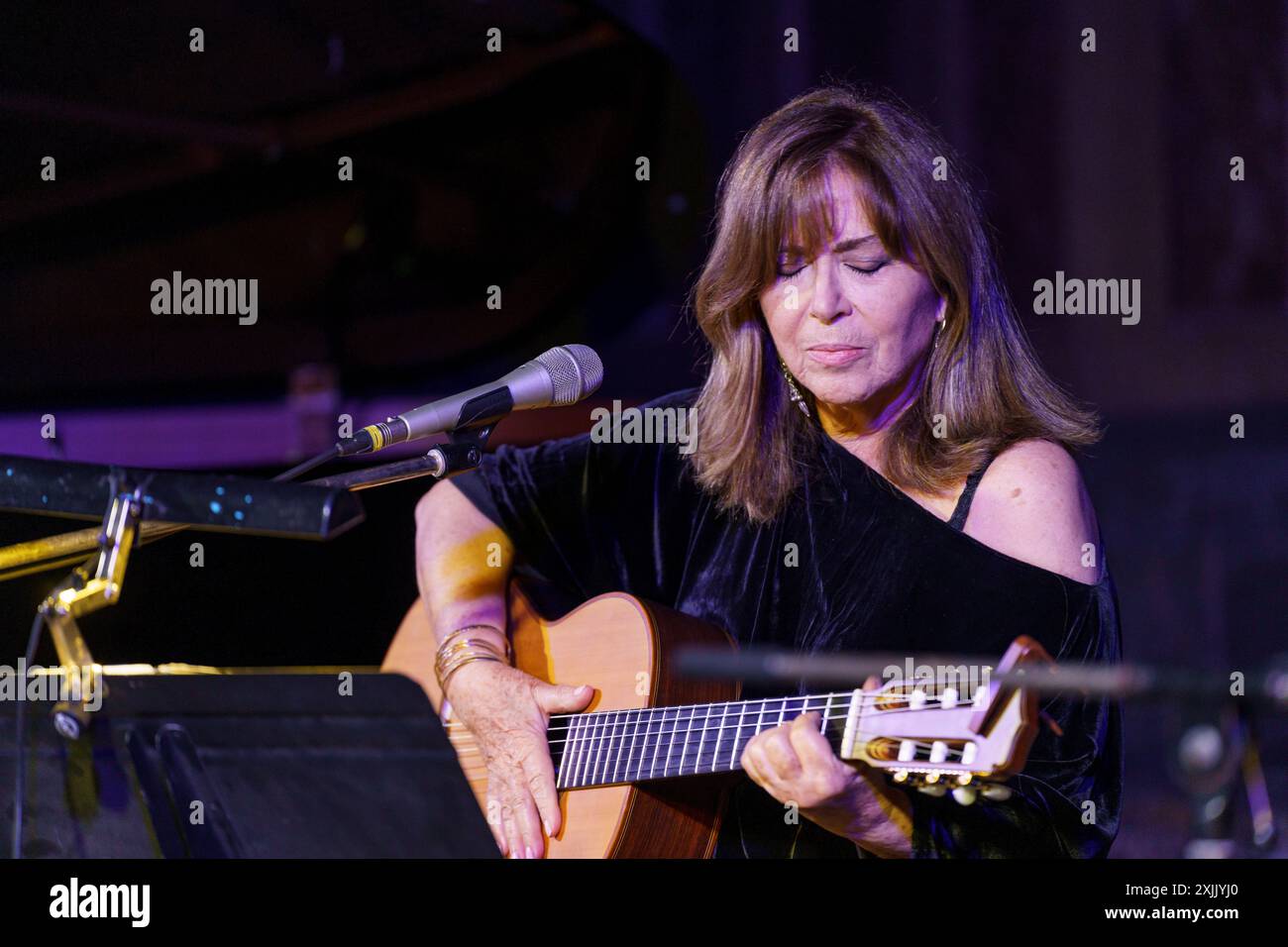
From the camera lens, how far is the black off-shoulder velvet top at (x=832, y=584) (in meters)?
1.66

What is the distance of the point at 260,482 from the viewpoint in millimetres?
1266

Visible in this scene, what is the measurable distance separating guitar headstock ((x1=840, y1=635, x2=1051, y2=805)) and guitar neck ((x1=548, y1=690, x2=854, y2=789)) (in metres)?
0.05

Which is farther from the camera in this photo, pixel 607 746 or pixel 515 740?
pixel 515 740

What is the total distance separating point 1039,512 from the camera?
1.70 metres

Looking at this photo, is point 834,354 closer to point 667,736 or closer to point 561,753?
point 667,736

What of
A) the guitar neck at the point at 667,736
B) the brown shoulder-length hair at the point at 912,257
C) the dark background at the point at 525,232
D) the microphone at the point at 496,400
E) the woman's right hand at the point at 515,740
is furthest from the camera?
the dark background at the point at 525,232

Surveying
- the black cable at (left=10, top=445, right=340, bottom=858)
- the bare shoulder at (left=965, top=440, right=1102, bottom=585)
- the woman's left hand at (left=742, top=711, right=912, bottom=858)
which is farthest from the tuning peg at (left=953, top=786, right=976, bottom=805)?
the black cable at (left=10, top=445, right=340, bottom=858)

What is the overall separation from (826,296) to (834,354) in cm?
8

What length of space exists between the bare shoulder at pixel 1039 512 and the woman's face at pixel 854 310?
0.20 m

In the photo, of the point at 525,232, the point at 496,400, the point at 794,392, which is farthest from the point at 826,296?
the point at 525,232

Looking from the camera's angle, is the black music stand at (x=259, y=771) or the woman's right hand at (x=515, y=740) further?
the woman's right hand at (x=515, y=740)

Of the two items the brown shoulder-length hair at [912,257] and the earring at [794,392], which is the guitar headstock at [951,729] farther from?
the earring at [794,392]

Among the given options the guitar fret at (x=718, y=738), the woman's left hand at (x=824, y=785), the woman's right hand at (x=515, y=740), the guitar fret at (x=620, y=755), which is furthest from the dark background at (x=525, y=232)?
the woman's left hand at (x=824, y=785)
